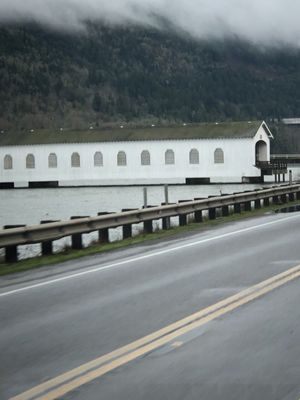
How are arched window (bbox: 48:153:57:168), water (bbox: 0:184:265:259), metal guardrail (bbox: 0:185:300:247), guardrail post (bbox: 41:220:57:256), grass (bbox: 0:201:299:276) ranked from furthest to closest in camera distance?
arched window (bbox: 48:153:57:168), water (bbox: 0:184:265:259), guardrail post (bbox: 41:220:57:256), metal guardrail (bbox: 0:185:300:247), grass (bbox: 0:201:299:276)

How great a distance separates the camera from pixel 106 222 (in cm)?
1912

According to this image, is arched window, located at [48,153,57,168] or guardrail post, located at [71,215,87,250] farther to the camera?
arched window, located at [48,153,57,168]

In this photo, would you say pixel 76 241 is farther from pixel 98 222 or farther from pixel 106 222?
pixel 106 222

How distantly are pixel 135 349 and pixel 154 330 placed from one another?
82 cm

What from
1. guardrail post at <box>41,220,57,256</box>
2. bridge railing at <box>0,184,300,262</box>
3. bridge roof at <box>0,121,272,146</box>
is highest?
bridge roof at <box>0,121,272,146</box>

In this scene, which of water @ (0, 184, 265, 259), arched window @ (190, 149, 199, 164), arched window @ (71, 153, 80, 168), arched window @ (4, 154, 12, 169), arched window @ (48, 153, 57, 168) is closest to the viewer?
water @ (0, 184, 265, 259)

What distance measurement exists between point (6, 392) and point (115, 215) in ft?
43.1

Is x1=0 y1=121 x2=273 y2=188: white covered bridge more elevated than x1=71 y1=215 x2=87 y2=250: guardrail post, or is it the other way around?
x1=0 y1=121 x2=273 y2=188: white covered bridge

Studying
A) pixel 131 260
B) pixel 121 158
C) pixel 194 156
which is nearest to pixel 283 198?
pixel 131 260

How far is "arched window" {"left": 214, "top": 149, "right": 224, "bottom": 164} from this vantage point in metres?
72.5

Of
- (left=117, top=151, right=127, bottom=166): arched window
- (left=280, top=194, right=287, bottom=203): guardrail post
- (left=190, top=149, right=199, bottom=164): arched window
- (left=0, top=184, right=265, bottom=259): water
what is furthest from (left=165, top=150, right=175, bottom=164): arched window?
(left=280, top=194, right=287, bottom=203): guardrail post

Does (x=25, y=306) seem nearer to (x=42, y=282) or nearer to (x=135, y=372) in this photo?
(x=42, y=282)

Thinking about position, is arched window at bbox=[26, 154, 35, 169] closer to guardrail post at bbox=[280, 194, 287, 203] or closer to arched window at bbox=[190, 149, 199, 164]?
arched window at bbox=[190, 149, 199, 164]

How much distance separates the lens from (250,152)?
238 ft
